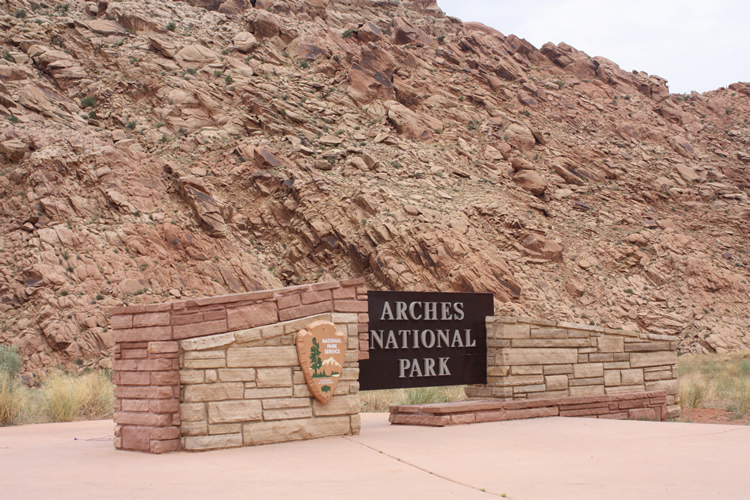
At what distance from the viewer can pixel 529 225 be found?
1371 inches

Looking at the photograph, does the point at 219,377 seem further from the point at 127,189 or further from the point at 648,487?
the point at 127,189

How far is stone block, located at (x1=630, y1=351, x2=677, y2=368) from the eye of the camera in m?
14.1

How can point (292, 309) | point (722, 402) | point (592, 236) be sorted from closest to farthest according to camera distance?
point (292, 309)
point (722, 402)
point (592, 236)

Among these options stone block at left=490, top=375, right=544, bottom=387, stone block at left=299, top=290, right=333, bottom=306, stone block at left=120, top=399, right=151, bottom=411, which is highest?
stone block at left=299, top=290, right=333, bottom=306

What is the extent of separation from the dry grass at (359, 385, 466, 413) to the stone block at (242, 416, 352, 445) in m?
5.52

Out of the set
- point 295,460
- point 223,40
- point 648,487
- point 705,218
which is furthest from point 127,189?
point 705,218

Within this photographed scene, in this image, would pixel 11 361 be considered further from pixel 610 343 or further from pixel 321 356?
pixel 610 343

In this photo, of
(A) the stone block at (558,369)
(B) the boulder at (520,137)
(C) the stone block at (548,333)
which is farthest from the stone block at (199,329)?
(B) the boulder at (520,137)

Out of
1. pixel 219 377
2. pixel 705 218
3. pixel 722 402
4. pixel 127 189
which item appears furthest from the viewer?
pixel 705 218

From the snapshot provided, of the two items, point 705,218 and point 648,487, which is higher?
point 705,218

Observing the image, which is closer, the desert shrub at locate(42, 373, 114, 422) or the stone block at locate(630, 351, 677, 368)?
the stone block at locate(630, 351, 677, 368)

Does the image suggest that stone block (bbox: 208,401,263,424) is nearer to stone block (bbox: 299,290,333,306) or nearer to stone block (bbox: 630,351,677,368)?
stone block (bbox: 299,290,333,306)

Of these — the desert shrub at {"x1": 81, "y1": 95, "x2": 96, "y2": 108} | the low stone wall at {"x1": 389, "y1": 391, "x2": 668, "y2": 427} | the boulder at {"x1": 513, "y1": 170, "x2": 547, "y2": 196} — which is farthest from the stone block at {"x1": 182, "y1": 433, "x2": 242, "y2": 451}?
the boulder at {"x1": 513, "y1": 170, "x2": 547, "y2": 196}

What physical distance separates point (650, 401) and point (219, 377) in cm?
917
